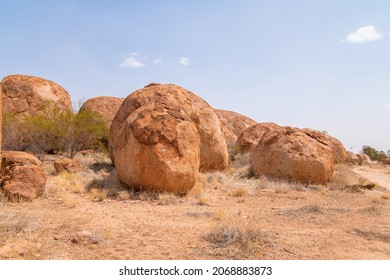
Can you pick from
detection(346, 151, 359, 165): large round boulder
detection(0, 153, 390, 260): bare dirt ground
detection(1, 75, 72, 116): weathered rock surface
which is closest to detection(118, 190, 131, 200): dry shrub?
detection(0, 153, 390, 260): bare dirt ground

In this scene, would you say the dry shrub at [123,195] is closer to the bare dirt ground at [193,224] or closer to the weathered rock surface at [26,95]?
the bare dirt ground at [193,224]

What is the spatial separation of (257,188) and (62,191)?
491 cm

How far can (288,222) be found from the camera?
6.12 m

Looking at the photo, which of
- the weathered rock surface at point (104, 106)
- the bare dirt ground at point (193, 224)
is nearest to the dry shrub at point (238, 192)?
the bare dirt ground at point (193, 224)

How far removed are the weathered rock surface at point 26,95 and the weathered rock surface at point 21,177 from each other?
28.1 ft

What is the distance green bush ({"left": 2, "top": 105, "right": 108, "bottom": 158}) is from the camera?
13891 millimetres

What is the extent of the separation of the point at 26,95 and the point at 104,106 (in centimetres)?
354

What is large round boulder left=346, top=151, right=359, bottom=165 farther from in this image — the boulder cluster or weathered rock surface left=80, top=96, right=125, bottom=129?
weathered rock surface left=80, top=96, right=125, bottom=129

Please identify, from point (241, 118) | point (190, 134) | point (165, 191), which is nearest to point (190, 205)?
point (165, 191)

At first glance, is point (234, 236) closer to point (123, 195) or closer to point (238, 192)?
point (123, 195)

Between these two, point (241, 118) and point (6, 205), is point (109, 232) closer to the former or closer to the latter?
point (6, 205)

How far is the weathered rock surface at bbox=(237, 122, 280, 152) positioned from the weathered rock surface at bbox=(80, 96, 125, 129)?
6329 millimetres

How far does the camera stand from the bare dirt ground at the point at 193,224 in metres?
4.43

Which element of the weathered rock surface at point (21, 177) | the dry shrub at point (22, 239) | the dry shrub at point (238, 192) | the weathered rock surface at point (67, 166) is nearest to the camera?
the dry shrub at point (22, 239)
